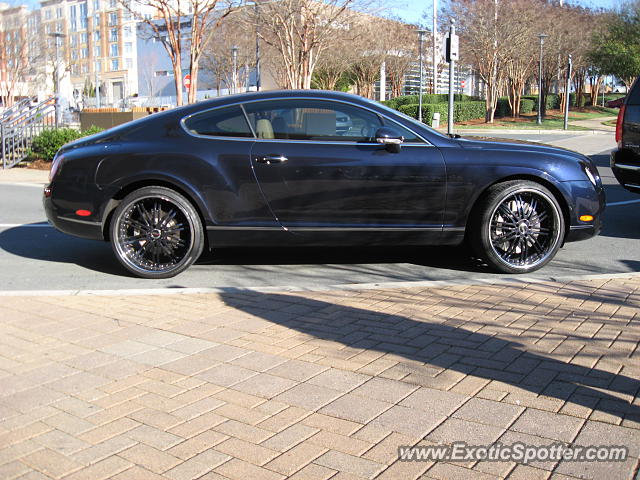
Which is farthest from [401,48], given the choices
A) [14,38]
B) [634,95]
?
[634,95]

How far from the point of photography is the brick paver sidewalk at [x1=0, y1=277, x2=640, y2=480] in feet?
9.79

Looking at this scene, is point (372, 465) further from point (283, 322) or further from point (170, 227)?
point (170, 227)

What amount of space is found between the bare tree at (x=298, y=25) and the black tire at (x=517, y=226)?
50.1 feet

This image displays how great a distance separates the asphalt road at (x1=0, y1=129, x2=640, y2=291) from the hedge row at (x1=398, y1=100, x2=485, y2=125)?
28.0 m

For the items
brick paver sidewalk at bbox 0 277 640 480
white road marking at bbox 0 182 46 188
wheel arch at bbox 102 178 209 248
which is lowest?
brick paver sidewalk at bbox 0 277 640 480

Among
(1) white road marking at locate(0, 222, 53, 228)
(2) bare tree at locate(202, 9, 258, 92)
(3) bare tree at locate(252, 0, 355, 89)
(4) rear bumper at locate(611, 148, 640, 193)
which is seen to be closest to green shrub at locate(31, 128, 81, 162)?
(3) bare tree at locate(252, 0, 355, 89)

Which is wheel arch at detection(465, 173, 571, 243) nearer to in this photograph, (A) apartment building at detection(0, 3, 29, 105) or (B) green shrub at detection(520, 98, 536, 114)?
(B) green shrub at detection(520, 98, 536, 114)

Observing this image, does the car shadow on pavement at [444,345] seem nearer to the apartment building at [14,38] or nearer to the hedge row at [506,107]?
the hedge row at [506,107]

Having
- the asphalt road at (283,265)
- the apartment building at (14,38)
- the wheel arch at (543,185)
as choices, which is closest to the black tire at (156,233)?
the asphalt road at (283,265)

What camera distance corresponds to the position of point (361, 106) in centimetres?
616

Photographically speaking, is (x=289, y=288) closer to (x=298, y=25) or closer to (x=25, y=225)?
(x=25, y=225)

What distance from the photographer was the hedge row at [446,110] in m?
37.7

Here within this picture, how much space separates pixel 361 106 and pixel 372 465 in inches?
153

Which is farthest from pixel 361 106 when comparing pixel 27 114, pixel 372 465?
pixel 27 114
